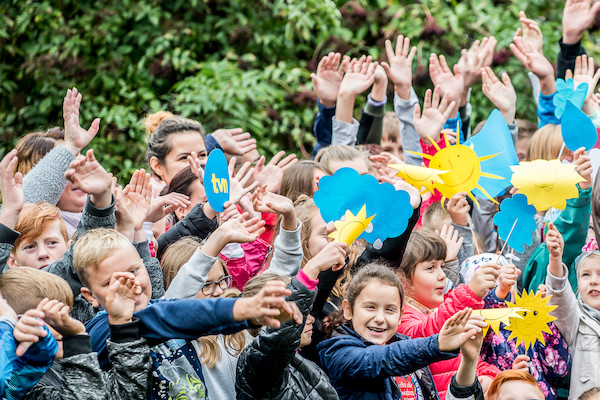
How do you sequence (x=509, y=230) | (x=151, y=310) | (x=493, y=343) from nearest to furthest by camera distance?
1. (x=151, y=310)
2. (x=509, y=230)
3. (x=493, y=343)

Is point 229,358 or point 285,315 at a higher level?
point 285,315

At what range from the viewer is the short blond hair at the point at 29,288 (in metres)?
2.90

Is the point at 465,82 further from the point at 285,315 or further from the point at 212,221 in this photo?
the point at 285,315

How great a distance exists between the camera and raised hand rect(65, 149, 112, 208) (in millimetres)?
3333

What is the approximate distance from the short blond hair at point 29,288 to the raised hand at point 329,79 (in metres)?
2.67

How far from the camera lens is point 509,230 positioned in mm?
3500

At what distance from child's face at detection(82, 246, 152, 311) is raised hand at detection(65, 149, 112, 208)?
14.4 inches

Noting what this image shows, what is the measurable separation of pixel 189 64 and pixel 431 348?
4223 mm

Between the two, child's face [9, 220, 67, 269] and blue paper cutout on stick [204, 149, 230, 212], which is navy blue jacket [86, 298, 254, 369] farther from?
child's face [9, 220, 67, 269]

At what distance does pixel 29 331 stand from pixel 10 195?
0.81 m

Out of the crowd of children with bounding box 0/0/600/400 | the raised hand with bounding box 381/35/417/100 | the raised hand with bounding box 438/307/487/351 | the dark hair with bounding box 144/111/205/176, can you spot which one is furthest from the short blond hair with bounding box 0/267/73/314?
the raised hand with bounding box 381/35/417/100

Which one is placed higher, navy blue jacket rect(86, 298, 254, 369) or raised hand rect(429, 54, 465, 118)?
navy blue jacket rect(86, 298, 254, 369)

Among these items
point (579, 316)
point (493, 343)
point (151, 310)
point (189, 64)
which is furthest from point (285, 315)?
point (189, 64)

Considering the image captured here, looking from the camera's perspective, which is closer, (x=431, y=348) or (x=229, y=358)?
(x=431, y=348)
